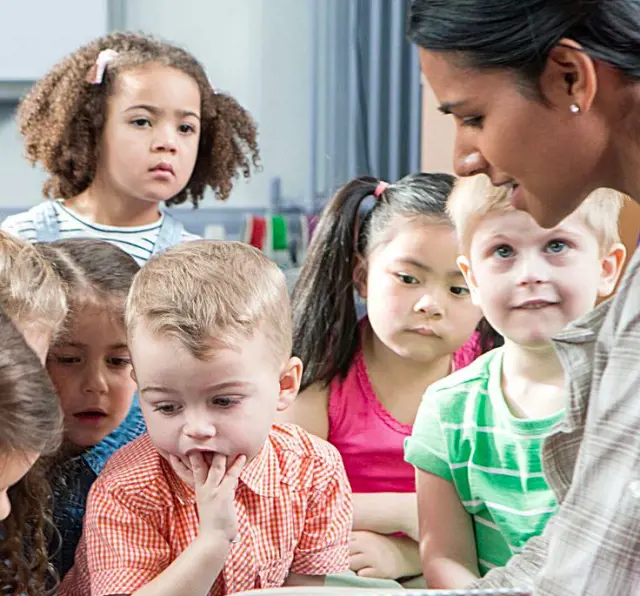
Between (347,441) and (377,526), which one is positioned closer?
(377,526)

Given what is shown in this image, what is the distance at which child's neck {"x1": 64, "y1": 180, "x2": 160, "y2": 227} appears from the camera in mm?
2287

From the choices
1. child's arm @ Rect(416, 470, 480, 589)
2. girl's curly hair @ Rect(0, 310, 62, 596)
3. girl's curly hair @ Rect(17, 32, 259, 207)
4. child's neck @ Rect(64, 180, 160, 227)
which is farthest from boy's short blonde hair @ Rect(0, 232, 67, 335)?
girl's curly hair @ Rect(17, 32, 259, 207)

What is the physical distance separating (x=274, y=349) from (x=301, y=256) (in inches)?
77.6

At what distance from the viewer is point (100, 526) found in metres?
1.25

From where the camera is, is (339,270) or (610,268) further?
(339,270)

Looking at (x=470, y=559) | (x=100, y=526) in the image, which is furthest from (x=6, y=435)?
(x=470, y=559)

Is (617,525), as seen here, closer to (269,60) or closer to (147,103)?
(147,103)

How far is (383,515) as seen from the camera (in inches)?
61.4

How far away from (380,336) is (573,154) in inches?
26.0

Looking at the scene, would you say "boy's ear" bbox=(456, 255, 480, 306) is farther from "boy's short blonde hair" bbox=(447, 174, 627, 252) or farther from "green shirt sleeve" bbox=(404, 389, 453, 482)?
"green shirt sleeve" bbox=(404, 389, 453, 482)

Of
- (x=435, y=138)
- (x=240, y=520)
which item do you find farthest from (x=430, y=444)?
(x=435, y=138)

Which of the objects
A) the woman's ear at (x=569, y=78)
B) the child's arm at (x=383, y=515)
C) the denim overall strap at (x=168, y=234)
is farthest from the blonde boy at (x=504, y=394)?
the denim overall strap at (x=168, y=234)

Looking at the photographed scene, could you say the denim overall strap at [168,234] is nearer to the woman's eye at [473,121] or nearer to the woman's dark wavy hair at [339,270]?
the woman's dark wavy hair at [339,270]

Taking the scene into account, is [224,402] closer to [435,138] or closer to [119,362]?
[119,362]
